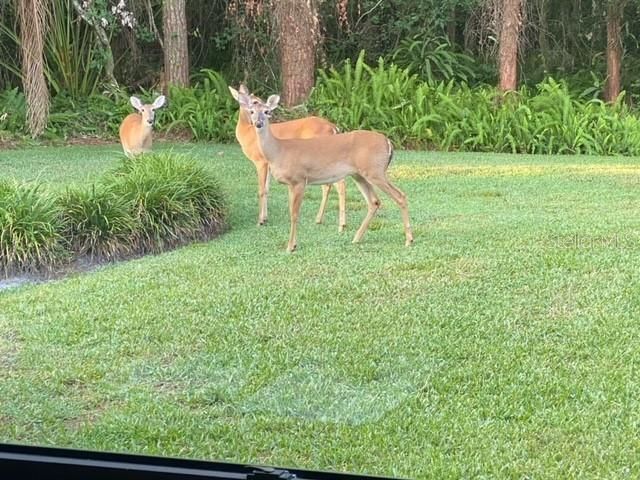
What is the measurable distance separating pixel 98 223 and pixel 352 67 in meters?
8.26

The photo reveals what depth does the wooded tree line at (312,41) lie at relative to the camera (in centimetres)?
1212

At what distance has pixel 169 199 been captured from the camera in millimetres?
6043

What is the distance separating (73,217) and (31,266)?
51 cm

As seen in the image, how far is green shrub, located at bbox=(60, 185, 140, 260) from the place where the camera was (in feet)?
18.2

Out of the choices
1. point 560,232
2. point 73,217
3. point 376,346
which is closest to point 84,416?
point 376,346

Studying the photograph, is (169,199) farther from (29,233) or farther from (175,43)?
(175,43)

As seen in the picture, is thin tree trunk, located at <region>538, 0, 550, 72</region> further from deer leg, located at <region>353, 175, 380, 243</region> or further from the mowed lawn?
deer leg, located at <region>353, 175, 380, 243</region>

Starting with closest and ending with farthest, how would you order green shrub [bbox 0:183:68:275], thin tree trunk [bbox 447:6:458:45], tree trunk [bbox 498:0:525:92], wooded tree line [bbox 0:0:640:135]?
1. green shrub [bbox 0:183:68:275]
2. tree trunk [bbox 498:0:525:92]
3. wooded tree line [bbox 0:0:640:135]
4. thin tree trunk [bbox 447:6:458:45]

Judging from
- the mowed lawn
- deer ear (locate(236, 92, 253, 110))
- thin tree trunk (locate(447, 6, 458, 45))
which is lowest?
the mowed lawn

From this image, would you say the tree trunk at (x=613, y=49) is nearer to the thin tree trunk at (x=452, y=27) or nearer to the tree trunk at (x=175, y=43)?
the thin tree trunk at (x=452, y=27)

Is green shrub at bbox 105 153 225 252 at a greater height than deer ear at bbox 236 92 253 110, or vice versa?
deer ear at bbox 236 92 253 110

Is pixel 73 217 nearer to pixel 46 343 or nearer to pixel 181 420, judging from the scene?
pixel 46 343

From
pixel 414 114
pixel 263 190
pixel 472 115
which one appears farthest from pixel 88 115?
pixel 263 190

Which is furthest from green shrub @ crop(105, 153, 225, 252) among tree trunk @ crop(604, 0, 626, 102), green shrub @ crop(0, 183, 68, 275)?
tree trunk @ crop(604, 0, 626, 102)
